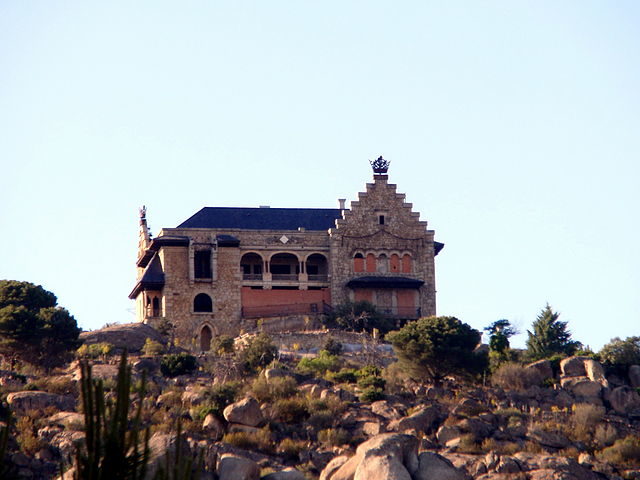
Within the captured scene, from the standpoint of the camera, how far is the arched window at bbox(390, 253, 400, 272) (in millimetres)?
76625

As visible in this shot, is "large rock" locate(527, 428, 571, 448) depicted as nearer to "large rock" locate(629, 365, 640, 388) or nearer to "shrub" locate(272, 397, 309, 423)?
"shrub" locate(272, 397, 309, 423)

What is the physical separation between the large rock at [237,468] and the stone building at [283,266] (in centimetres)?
3204

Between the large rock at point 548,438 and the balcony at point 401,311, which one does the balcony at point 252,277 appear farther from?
the large rock at point 548,438

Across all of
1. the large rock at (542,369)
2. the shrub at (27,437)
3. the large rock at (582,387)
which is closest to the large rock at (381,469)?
the shrub at (27,437)

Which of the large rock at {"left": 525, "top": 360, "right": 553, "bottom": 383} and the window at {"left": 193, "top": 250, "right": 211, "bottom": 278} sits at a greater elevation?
the window at {"left": 193, "top": 250, "right": 211, "bottom": 278}

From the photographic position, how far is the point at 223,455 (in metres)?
40.4

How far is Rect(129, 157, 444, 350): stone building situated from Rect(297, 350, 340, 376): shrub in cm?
1278

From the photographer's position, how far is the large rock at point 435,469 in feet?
128

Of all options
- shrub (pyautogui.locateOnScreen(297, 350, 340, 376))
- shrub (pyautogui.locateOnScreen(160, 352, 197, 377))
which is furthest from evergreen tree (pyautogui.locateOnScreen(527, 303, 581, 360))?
shrub (pyautogui.locateOnScreen(160, 352, 197, 377))

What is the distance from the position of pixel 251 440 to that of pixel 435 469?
7.70 meters

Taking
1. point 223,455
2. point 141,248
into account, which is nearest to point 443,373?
point 223,455

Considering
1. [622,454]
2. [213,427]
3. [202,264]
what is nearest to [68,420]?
[213,427]

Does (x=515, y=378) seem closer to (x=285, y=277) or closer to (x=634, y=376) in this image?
(x=634, y=376)

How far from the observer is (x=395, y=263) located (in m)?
76.9
